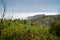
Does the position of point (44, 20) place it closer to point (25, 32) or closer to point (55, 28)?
point (55, 28)

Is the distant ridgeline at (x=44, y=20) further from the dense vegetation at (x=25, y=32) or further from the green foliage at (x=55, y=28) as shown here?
the dense vegetation at (x=25, y=32)

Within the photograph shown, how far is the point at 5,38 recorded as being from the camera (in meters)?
9.95

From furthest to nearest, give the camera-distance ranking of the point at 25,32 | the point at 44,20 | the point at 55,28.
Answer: the point at 44,20 → the point at 55,28 → the point at 25,32

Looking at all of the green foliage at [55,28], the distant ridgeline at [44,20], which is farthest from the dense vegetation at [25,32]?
the distant ridgeline at [44,20]

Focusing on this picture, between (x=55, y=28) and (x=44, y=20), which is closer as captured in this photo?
(x=55, y=28)

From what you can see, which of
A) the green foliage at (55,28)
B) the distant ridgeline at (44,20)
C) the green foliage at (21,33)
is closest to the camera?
the green foliage at (21,33)

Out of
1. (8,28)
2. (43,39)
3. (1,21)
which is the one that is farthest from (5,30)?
(43,39)

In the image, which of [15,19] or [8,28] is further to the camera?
[15,19]

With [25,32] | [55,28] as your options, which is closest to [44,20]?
[55,28]

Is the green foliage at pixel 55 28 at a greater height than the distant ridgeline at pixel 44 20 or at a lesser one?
lesser

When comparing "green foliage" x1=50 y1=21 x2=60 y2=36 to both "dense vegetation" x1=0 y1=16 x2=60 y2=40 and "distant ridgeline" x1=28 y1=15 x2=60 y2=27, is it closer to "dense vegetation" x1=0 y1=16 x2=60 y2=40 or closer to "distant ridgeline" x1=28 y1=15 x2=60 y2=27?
"dense vegetation" x1=0 y1=16 x2=60 y2=40

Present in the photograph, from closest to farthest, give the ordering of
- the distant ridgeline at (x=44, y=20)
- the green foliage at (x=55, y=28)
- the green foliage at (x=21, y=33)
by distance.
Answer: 1. the green foliage at (x=21, y=33)
2. the green foliage at (x=55, y=28)
3. the distant ridgeline at (x=44, y=20)

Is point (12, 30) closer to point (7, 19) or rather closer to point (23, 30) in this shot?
point (23, 30)

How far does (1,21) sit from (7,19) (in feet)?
1.88
